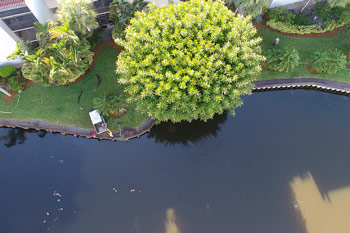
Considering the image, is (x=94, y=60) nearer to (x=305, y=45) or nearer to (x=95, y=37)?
(x=95, y=37)

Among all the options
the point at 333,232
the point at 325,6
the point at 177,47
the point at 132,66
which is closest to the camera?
the point at 177,47

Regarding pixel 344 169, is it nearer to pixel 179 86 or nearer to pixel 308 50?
pixel 308 50

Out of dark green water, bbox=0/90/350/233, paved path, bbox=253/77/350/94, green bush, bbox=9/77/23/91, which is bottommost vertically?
dark green water, bbox=0/90/350/233

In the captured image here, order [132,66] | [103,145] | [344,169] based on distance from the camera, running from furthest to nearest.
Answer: [103,145], [344,169], [132,66]

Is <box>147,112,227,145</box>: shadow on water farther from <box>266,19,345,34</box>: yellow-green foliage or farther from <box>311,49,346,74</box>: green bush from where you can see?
<box>266,19,345,34</box>: yellow-green foliage

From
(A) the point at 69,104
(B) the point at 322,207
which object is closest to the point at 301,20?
(B) the point at 322,207

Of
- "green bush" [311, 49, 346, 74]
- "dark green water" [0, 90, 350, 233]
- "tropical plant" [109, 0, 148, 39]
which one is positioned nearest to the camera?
"tropical plant" [109, 0, 148, 39]

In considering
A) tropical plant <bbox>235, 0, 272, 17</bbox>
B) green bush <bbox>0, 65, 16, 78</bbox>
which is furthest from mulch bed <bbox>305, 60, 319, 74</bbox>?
green bush <bbox>0, 65, 16, 78</bbox>

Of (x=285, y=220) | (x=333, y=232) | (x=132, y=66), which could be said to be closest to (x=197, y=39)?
(x=132, y=66)
